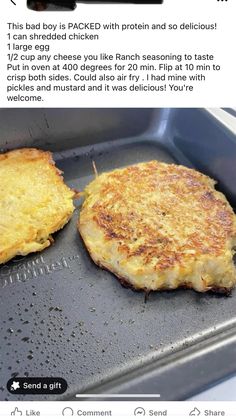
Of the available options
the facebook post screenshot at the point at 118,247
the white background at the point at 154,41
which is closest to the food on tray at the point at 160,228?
the facebook post screenshot at the point at 118,247

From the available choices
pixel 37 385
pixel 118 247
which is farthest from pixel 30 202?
pixel 37 385

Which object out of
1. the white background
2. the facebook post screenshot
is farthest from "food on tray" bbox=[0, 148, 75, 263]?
the white background

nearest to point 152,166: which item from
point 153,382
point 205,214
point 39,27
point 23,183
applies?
point 205,214
